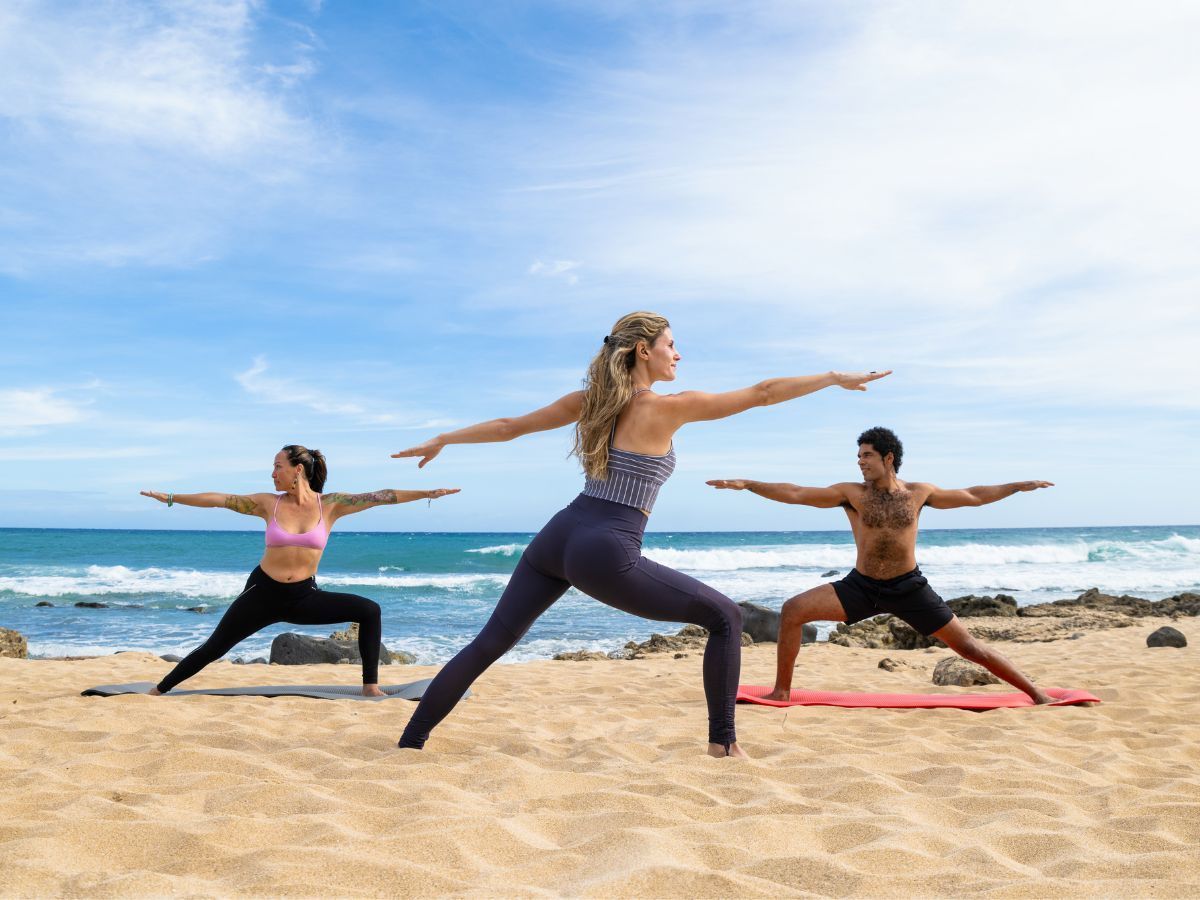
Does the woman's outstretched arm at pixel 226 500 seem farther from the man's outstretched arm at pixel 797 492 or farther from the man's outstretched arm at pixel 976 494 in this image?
the man's outstretched arm at pixel 976 494

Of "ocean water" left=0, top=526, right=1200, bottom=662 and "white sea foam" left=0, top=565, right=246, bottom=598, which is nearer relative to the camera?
"ocean water" left=0, top=526, right=1200, bottom=662

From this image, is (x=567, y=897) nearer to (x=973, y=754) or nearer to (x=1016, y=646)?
(x=973, y=754)

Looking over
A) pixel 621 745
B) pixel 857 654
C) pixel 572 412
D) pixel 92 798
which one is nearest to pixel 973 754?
pixel 621 745

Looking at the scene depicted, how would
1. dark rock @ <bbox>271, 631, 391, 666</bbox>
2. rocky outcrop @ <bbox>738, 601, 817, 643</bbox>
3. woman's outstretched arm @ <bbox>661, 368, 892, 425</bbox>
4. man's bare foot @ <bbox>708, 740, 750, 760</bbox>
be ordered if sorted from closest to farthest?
woman's outstretched arm @ <bbox>661, 368, 892, 425</bbox>
man's bare foot @ <bbox>708, 740, 750, 760</bbox>
dark rock @ <bbox>271, 631, 391, 666</bbox>
rocky outcrop @ <bbox>738, 601, 817, 643</bbox>

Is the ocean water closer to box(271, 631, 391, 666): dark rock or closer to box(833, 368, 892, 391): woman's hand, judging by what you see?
box(271, 631, 391, 666): dark rock

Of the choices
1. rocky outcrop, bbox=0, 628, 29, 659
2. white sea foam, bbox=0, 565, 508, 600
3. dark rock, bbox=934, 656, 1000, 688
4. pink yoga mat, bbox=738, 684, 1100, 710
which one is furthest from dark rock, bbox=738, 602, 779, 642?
white sea foam, bbox=0, 565, 508, 600

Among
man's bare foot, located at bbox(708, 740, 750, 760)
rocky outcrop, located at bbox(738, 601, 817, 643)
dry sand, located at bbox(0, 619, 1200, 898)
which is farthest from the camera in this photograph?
rocky outcrop, located at bbox(738, 601, 817, 643)

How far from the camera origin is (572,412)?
4.32m

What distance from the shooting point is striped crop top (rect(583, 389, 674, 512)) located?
4.12m

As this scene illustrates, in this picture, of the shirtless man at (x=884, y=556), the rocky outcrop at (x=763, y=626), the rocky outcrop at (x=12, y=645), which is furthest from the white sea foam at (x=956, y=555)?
the shirtless man at (x=884, y=556)

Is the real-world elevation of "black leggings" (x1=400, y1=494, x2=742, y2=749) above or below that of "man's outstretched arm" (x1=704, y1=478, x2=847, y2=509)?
below

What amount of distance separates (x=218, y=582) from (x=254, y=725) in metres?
28.6

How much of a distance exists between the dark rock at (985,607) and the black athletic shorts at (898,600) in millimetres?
10983

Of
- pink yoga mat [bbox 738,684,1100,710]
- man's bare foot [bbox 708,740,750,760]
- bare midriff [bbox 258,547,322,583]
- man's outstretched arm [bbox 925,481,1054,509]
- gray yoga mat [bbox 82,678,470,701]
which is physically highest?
man's outstretched arm [bbox 925,481,1054,509]
